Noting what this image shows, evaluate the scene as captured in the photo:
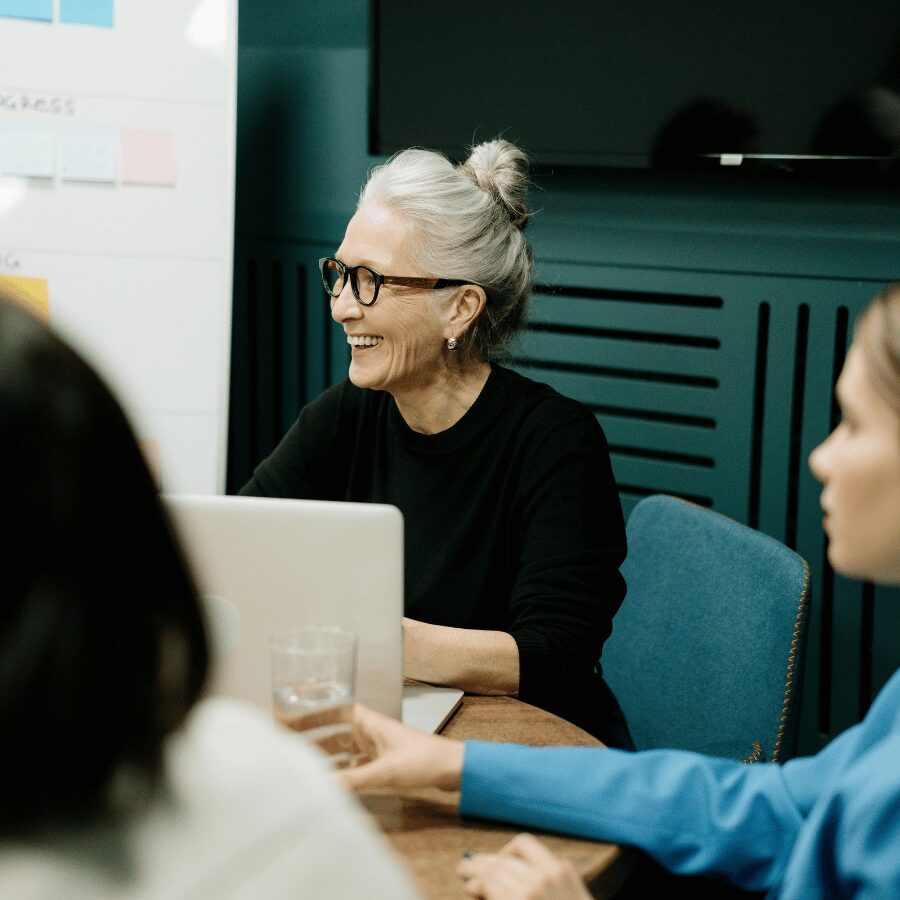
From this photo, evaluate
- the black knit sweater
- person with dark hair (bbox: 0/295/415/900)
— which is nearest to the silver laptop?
the black knit sweater

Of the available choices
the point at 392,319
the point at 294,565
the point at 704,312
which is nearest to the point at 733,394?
the point at 704,312

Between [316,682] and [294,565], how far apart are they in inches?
4.5

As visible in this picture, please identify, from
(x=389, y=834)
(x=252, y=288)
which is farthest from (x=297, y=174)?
(x=389, y=834)

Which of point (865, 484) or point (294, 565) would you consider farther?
point (294, 565)

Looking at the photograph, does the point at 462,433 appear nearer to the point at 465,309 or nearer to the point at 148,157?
the point at 465,309

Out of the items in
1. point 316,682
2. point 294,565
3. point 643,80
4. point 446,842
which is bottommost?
point 446,842

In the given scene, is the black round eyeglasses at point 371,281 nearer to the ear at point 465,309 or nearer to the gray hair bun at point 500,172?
the ear at point 465,309

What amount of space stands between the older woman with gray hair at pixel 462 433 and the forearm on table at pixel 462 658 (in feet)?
0.37

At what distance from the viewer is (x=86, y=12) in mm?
2580

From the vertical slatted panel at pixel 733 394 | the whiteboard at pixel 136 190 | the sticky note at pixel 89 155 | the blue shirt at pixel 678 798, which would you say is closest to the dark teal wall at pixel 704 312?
the vertical slatted panel at pixel 733 394

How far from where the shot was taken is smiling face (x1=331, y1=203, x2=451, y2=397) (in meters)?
1.88

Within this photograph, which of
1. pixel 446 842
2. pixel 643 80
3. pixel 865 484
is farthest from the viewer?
pixel 643 80

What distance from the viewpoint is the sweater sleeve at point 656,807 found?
3.52ft

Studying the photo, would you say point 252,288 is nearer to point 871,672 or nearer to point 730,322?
point 730,322
